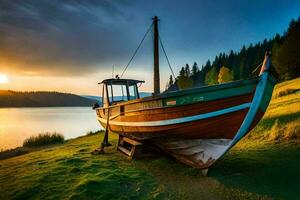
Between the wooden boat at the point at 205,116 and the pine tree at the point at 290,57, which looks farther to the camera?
the pine tree at the point at 290,57

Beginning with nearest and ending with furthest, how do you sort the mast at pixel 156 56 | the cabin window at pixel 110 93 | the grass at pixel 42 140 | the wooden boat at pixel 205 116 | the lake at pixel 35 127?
the wooden boat at pixel 205 116, the mast at pixel 156 56, the cabin window at pixel 110 93, the grass at pixel 42 140, the lake at pixel 35 127

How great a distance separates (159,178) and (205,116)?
2.26 m

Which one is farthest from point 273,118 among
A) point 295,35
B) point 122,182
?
point 295,35

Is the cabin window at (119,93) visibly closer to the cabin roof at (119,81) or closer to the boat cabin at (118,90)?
the boat cabin at (118,90)

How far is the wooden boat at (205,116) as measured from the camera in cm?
668

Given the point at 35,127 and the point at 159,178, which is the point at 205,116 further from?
the point at 35,127

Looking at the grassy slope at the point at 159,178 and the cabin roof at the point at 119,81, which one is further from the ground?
the cabin roof at the point at 119,81

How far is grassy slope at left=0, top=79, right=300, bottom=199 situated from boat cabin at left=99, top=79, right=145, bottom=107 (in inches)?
A: 171

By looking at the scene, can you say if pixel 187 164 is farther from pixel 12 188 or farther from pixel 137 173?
pixel 12 188

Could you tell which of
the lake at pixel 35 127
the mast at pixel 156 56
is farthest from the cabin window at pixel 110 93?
the lake at pixel 35 127

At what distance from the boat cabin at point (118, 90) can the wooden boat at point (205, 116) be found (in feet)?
16.9

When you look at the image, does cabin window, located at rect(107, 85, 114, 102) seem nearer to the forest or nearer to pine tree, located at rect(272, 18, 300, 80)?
the forest

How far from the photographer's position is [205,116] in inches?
271

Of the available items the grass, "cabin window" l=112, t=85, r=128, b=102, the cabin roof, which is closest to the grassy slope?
"cabin window" l=112, t=85, r=128, b=102
